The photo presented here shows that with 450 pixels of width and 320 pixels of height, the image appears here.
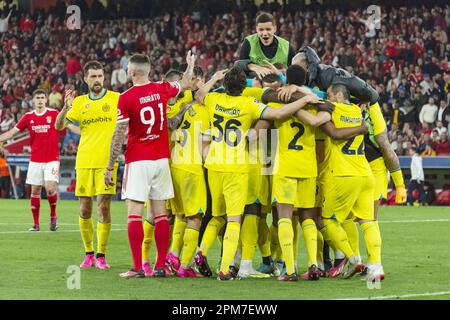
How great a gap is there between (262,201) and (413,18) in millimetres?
23281

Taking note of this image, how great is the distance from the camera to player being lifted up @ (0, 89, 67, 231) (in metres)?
19.0

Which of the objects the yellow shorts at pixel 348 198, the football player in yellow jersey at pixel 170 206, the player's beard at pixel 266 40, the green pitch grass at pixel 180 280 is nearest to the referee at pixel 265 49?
the player's beard at pixel 266 40

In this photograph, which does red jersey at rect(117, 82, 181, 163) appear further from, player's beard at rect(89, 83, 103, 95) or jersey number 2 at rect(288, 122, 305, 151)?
player's beard at rect(89, 83, 103, 95)

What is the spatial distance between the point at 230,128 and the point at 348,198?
147 cm

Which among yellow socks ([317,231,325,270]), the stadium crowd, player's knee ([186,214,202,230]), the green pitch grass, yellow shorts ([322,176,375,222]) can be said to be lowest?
the green pitch grass

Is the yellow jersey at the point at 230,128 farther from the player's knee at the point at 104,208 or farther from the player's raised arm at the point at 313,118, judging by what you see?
the player's knee at the point at 104,208

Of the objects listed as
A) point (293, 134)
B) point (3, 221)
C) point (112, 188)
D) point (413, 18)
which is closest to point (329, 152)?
point (293, 134)

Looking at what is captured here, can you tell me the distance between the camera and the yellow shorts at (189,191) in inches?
457

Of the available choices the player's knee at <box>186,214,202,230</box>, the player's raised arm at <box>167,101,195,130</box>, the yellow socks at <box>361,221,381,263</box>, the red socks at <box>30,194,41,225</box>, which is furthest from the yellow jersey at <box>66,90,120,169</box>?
the red socks at <box>30,194,41,225</box>

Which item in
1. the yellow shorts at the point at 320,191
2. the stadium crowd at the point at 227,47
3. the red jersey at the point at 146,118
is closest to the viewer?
the red jersey at the point at 146,118

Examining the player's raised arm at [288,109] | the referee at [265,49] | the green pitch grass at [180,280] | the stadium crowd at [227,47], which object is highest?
the stadium crowd at [227,47]

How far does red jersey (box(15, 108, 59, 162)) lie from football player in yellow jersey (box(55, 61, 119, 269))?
246 inches

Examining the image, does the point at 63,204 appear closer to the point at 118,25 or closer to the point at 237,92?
the point at 118,25

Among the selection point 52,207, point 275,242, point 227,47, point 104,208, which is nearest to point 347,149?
point 275,242
